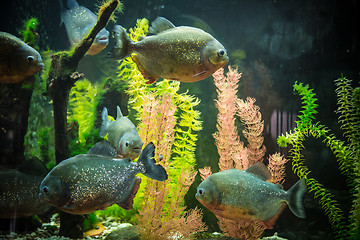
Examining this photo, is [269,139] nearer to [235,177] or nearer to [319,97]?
[319,97]

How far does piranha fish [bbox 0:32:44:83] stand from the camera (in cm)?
214

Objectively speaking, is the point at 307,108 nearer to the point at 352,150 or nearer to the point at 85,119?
the point at 352,150

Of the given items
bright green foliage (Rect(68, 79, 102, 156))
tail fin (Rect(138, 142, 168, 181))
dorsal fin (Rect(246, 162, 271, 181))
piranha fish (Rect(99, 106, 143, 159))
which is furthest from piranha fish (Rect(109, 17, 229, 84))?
bright green foliage (Rect(68, 79, 102, 156))

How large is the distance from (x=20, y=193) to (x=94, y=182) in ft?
3.96

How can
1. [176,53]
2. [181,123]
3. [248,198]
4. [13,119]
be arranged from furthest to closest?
[181,123]
[13,119]
[248,198]
[176,53]

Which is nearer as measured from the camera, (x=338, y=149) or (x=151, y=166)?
(x=151, y=166)

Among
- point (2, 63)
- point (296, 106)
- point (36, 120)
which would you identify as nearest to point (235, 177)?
point (2, 63)

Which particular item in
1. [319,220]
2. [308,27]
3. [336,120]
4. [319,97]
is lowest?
[319,220]

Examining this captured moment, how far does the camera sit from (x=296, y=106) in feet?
16.1

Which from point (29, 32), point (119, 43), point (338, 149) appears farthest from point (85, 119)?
point (338, 149)

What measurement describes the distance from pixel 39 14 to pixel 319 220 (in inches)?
241

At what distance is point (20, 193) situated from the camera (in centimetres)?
270

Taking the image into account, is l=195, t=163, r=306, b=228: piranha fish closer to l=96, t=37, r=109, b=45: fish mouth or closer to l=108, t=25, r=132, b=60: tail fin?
l=108, t=25, r=132, b=60: tail fin

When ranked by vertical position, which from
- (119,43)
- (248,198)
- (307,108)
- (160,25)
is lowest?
(248,198)
